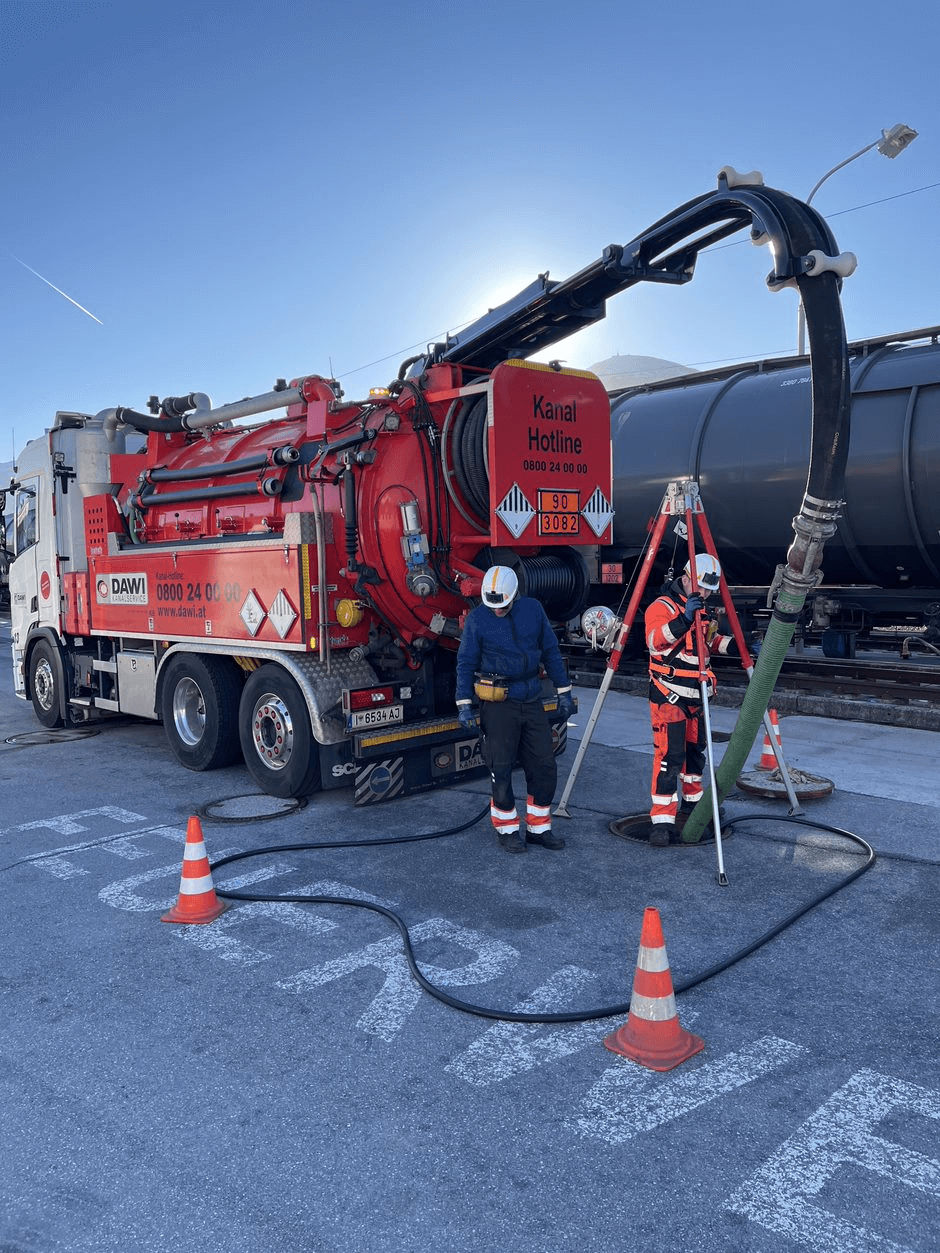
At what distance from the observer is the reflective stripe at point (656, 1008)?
11.7 ft

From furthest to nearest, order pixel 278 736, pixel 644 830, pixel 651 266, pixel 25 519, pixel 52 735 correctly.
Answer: pixel 25 519
pixel 52 735
pixel 278 736
pixel 644 830
pixel 651 266

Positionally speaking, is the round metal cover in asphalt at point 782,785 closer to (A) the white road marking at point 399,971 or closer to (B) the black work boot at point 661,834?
(B) the black work boot at point 661,834

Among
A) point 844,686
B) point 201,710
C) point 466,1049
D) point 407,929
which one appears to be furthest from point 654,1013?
point 844,686

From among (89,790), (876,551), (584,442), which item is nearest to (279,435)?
(584,442)

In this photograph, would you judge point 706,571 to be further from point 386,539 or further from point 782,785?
point 386,539

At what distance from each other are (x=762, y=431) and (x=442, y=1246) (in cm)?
961

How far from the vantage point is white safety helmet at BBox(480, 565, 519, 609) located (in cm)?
603

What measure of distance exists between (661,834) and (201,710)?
435cm

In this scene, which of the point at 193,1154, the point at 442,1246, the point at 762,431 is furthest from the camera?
the point at 762,431

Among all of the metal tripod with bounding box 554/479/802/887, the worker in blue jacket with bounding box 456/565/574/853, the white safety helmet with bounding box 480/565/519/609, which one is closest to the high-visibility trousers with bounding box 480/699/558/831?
the worker in blue jacket with bounding box 456/565/574/853

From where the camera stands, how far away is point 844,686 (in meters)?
10.7

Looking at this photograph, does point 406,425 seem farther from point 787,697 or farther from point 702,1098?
point 787,697

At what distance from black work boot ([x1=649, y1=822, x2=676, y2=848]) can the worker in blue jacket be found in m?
0.60

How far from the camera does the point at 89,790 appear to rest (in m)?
7.80
